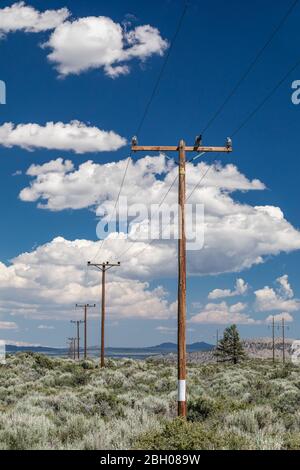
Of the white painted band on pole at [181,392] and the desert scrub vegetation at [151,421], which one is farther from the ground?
the white painted band on pole at [181,392]

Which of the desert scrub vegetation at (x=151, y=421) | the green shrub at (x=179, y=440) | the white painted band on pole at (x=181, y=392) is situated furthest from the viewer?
the white painted band on pole at (x=181, y=392)

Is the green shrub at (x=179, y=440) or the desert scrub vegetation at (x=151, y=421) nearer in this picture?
the green shrub at (x=179, y=440)

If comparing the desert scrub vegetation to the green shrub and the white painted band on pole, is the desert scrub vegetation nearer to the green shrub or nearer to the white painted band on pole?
the green shrub

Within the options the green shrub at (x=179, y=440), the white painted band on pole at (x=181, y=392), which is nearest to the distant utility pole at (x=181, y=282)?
the white painted band on pole at (x=181, y=392)

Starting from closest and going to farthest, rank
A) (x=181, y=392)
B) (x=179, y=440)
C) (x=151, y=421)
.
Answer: (x=179, y=440) < (x=151, y=421) < (x=181, y=392)

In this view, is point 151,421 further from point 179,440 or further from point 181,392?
point 179,440

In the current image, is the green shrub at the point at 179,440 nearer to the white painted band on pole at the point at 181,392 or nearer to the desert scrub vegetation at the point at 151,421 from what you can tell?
the desert scrub vegetation at the point at 151,421

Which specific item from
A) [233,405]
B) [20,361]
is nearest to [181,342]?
[233,405]

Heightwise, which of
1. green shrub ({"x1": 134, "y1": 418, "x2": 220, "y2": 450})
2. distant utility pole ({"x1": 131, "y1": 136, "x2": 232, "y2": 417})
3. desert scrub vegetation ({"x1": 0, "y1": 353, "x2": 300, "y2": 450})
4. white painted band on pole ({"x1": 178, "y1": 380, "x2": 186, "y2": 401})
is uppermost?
distant utility pole ({"x1": 131, "y1": 136, "x2": 232, "y2": 417})

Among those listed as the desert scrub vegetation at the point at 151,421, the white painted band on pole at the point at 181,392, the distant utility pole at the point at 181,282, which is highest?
the distant utility pole at the point at 181,282


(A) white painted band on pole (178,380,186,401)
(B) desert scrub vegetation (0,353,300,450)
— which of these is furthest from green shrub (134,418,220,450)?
(A) white painted band on pole (178,380,186,401)

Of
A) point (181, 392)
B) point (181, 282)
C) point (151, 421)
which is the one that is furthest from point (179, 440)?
point (181, 282)

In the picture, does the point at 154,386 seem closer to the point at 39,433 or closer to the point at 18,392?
the point at 18,392
